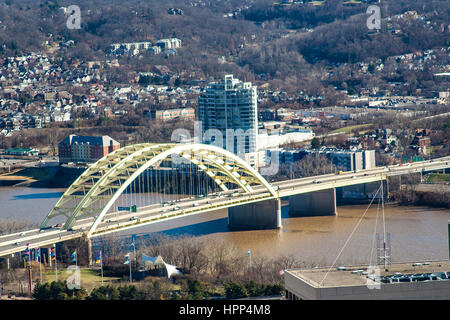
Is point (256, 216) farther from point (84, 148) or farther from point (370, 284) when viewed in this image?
point (84, 148)

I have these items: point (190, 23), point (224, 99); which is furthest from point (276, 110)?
point (190, 23)

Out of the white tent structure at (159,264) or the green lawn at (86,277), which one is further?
the white tent structure at (159,264)

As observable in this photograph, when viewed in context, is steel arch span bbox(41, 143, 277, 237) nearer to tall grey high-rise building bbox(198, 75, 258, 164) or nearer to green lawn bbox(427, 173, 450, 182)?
green lawn bbox(427, 173, 450, 182)

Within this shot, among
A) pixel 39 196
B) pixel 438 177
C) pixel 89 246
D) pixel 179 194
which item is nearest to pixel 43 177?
pixel 39 196

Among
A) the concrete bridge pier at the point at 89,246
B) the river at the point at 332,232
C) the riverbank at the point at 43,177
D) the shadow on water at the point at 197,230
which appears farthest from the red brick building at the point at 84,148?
the concrete bridge pier at the point at 89,246

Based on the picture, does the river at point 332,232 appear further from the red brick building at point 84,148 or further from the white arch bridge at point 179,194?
the red brick building at point 84,148

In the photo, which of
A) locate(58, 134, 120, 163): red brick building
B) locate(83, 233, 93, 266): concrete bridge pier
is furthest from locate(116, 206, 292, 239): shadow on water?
locate(58, 134, 120, 163): red brick building

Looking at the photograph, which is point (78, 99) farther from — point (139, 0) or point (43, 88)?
point (139, 0)
